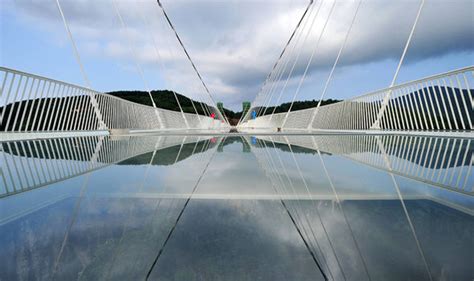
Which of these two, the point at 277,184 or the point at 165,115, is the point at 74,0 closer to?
the point at 165,115

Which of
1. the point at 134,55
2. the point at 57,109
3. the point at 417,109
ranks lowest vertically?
the point at 417,109

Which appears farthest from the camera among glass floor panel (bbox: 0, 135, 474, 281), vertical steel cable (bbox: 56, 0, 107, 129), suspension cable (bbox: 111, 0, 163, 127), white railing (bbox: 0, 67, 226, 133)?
suspension cable (bbox: 111, 0, 163, 127)

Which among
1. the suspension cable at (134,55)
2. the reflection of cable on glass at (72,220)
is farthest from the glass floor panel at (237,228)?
the suspension cable at (134,55)

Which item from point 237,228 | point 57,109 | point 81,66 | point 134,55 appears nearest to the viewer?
point 237,228

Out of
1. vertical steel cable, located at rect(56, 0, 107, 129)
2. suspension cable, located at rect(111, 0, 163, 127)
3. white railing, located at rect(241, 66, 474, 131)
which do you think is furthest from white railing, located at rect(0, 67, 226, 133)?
white railing, located at rect(241, 66, 474, 131)

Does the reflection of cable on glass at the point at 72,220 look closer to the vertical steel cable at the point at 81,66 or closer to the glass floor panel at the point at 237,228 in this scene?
the glass floor panel at the point at 237,228

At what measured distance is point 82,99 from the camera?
18.2 ft

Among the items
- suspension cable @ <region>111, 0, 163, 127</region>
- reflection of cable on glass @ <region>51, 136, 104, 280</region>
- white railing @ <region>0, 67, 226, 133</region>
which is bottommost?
reflection of cable on glass @ <region>51, 136, 104, 280</region>

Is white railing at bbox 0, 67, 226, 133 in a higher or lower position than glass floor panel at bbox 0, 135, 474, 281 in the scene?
higher

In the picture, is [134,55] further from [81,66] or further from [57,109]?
[57,109]

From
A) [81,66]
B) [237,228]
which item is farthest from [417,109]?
[81,66]

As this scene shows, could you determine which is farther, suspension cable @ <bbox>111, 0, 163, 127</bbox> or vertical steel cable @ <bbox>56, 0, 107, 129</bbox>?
suspension cable @ <bbox>111, 0, 163, 127</bbox>

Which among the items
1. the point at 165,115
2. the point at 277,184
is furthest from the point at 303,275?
the point at 165,115

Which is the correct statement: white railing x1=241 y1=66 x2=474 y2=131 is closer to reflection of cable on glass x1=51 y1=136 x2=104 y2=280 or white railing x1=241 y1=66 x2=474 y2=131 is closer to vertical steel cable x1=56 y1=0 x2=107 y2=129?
reflection of cable on glass x1=51 y1=136 x2=104 y2=280
